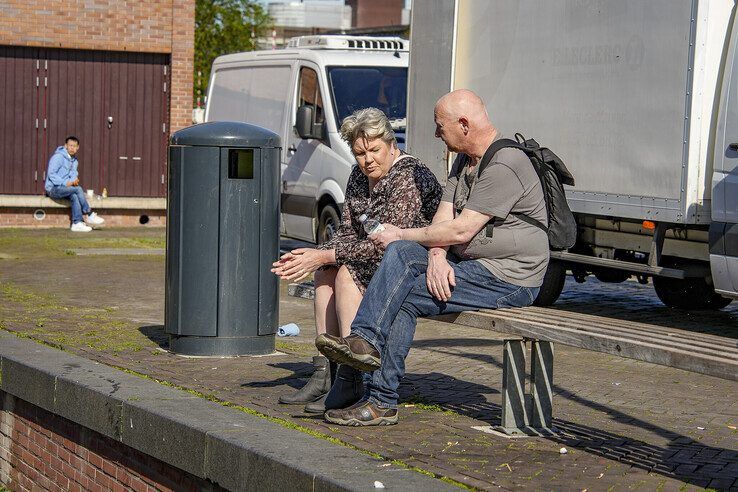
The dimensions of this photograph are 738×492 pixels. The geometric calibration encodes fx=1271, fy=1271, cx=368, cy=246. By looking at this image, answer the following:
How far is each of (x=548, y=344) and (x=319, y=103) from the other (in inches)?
341

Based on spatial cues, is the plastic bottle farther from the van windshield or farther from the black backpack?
the van windshield

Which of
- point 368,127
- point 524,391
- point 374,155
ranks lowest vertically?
point 524,391

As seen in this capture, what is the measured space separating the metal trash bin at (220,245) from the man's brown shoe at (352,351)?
217cm

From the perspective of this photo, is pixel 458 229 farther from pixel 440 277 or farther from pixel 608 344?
pixel 608 344

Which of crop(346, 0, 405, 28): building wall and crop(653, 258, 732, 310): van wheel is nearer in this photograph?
crop(653, 258, 732, 310): van wheel

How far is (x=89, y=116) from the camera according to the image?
20.0 meters

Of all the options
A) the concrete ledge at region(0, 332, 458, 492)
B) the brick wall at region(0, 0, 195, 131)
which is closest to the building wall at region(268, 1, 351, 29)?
the brick wall at region(0, 0, 195, 131)

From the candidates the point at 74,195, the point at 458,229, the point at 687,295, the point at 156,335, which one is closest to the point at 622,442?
the point at 458,229

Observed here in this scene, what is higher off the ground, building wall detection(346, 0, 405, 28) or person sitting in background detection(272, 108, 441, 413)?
building wall detection(346, 0, 405, 28)

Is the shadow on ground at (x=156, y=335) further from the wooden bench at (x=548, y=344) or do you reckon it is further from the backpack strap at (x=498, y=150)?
the backpack strap at (x=498, y=150)

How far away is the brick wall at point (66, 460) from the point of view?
230 inches

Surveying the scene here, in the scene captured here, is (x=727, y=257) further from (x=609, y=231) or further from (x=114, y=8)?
(x=114, y=8)

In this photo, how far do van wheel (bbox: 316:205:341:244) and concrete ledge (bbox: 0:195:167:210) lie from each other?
636 centimetres

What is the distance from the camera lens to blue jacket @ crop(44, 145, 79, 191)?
18.8 meters
